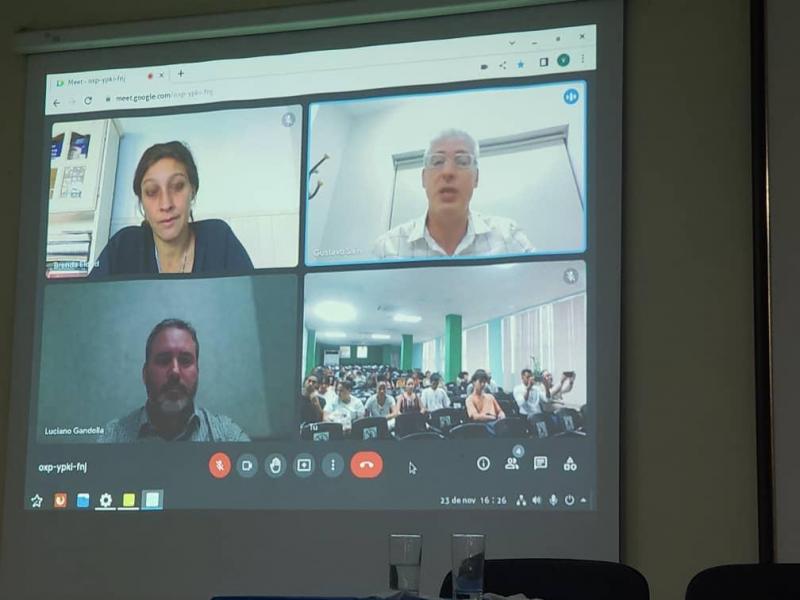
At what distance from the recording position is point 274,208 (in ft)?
11.9

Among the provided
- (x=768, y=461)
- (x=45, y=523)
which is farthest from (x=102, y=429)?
(x=768, y=461)

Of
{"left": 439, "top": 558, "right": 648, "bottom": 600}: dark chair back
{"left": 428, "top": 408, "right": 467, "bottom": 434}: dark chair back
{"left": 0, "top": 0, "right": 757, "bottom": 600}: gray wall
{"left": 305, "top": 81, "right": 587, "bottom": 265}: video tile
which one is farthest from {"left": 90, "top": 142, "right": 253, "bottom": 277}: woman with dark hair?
{"left": 439, "top": 558, "right": 648, "bottom": 600}: dark chair back

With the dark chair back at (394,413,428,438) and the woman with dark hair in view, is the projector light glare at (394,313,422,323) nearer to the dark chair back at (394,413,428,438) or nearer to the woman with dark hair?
the dark chair back at (394,413,428,438)

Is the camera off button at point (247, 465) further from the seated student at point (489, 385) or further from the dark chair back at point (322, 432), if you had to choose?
the seated student at point (489, 385)

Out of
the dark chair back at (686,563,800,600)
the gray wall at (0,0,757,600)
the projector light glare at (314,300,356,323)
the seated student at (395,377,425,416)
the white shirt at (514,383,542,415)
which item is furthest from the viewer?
the projector light glare at (314,300,356,323)

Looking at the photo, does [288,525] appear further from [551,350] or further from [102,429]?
[551,350]

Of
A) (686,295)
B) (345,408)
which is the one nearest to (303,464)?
(345,408)

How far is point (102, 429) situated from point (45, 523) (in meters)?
0.36

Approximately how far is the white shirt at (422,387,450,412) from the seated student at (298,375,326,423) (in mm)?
328

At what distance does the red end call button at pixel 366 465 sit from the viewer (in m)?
3.43

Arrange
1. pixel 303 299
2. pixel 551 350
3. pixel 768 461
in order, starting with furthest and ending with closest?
pixel 303 299 → pixel 551 350 → pixel 768 461

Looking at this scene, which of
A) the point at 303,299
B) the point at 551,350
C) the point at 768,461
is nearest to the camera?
the point at 768,461

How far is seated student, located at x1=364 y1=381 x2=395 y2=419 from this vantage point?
135 inches

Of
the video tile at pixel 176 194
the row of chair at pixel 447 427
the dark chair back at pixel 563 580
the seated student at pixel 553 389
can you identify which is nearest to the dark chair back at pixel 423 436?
the row of chair at pixel 447 427
